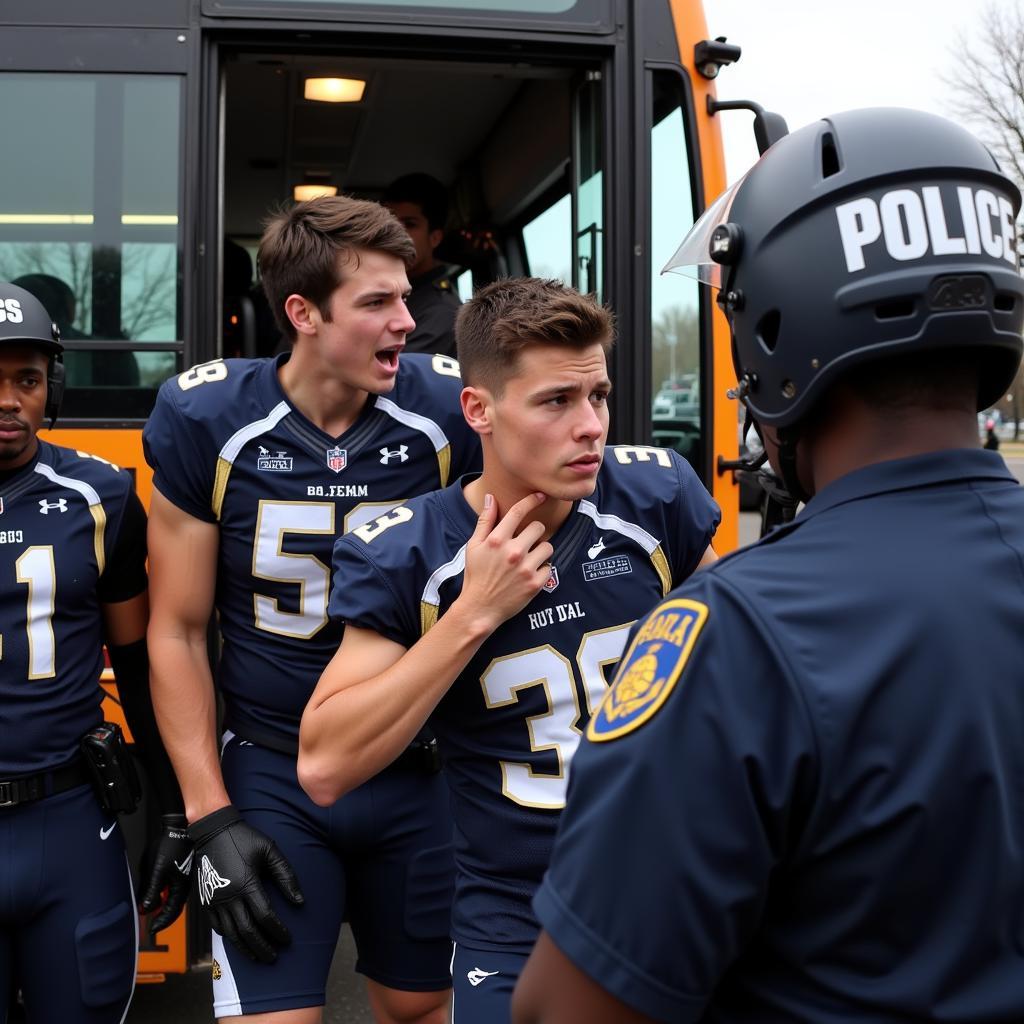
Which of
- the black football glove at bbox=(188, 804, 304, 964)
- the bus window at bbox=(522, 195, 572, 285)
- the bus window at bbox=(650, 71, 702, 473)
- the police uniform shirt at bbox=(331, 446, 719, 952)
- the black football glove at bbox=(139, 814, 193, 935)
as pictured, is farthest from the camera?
the bus window at bbox=(522, 195, 572, 285)

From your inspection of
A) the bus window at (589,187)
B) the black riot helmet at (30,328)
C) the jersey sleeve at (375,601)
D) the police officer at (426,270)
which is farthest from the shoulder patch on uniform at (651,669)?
the police officer at (426,270)

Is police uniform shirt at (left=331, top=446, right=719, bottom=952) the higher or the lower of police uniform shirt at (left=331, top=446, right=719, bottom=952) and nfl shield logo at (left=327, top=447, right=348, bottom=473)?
the lower

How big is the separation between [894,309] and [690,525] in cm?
139

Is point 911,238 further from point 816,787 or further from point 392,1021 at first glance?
point 392,1021

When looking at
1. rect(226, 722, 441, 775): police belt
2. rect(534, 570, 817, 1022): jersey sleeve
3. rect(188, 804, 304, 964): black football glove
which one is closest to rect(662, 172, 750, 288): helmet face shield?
rect(534, 570, 817, 1022): jersey sleeve

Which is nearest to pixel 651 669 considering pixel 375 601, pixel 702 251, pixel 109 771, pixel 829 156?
pixel 829 156

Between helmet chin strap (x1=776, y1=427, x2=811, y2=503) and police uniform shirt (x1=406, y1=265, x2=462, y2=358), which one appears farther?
police uniform shirt (x1=406, y1=265, x2=462, y2=358)

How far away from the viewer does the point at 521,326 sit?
2395 mm

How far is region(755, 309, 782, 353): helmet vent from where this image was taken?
1296mm

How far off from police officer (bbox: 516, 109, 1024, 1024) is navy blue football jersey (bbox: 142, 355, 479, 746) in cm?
179

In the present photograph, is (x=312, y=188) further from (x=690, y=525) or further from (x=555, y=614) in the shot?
(x=555, y=614)

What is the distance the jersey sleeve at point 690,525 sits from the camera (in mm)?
2551

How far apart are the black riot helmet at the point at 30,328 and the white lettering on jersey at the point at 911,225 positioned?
7.20 feet

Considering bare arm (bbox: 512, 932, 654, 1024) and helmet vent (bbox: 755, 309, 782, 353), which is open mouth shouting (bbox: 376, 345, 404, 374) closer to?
helmet vent (bbox: 755, 309, 782, 353)
